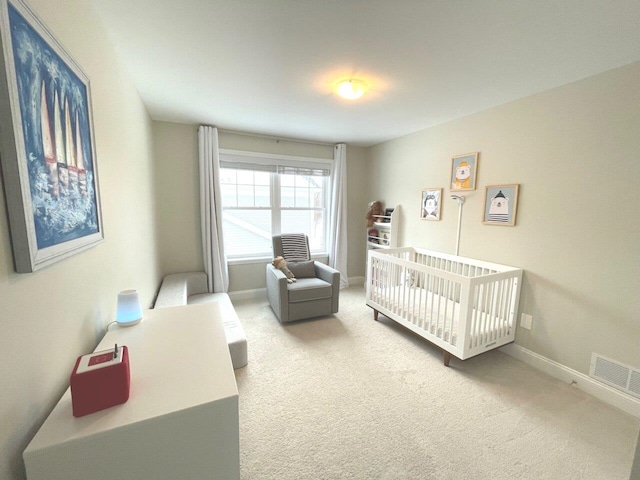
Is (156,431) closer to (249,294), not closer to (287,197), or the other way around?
(249,294)

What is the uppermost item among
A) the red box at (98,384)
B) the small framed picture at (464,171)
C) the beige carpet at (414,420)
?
the small framed picture at (464,171)

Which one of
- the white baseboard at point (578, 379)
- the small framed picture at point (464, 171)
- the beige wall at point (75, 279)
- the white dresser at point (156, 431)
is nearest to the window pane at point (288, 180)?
the beige wall at point (75, 279)

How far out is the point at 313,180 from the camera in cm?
421

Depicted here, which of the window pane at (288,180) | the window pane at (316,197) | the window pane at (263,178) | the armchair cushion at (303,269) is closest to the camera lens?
the armchair cushion at (303,269)

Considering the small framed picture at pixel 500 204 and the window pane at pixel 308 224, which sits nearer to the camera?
the small framed picture at pixel 500 204

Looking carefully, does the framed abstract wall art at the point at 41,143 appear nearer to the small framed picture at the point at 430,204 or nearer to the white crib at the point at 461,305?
the white crib at the point at 461,305

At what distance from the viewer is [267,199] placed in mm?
3908

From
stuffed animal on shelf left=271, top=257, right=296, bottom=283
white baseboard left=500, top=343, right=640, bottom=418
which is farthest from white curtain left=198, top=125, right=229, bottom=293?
white baseboard left=500, top=343, right=640, bottom=418

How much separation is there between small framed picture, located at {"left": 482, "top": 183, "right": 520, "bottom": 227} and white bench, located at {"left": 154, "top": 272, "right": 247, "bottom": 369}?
8.41 ft

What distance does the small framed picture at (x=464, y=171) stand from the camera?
269 cm

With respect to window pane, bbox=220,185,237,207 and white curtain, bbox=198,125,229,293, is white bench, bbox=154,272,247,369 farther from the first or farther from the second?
window pane, bbox=220,185,237,207

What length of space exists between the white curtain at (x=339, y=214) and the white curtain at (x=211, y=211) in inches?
66.7

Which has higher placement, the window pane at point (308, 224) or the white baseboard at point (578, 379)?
the window pane at point (308, 224)

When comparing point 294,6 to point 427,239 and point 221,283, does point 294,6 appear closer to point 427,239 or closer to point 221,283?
point 427,239
